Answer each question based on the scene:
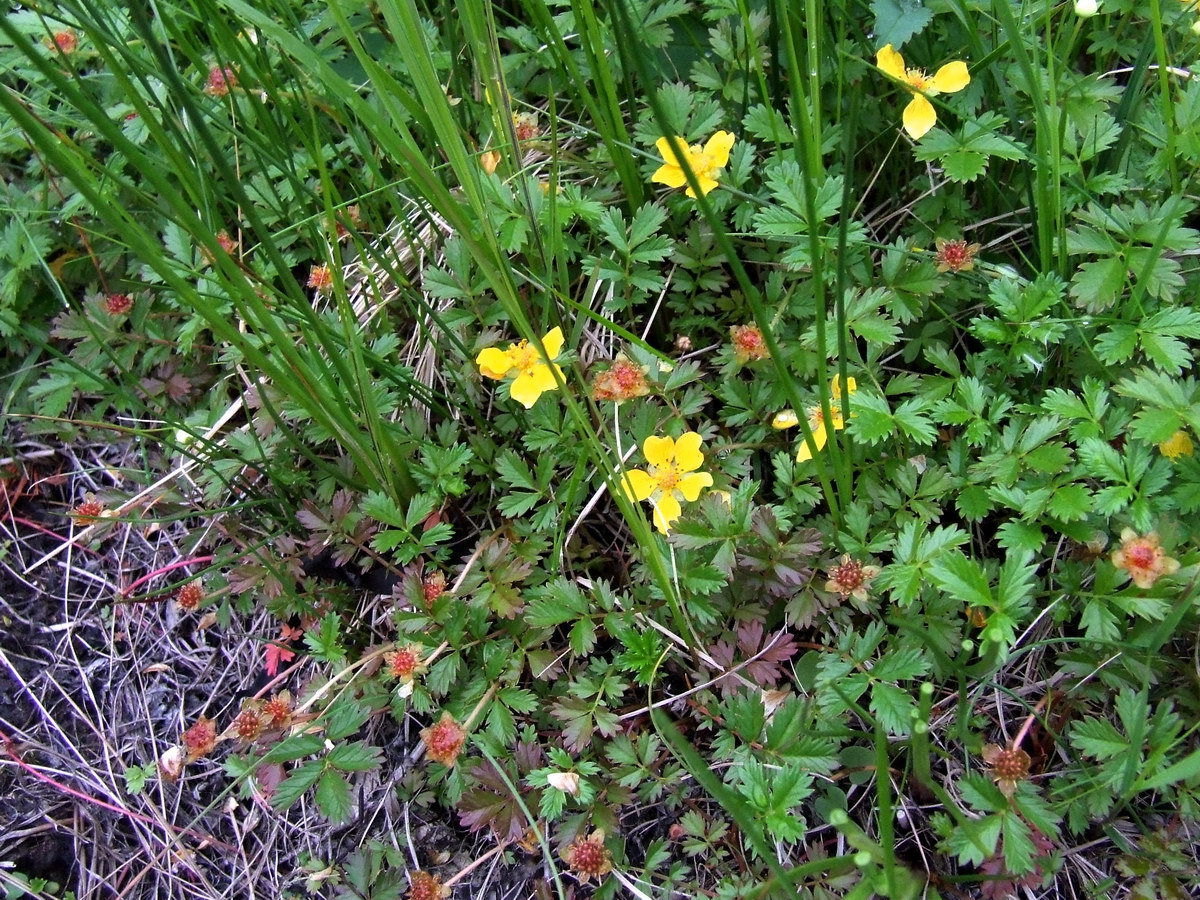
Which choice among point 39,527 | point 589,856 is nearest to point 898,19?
point 589,856

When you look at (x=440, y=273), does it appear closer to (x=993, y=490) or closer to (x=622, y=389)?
(x=622, y=389)

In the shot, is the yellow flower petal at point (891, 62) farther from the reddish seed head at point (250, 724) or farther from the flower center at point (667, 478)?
the reddish seed head at point (250, 724)

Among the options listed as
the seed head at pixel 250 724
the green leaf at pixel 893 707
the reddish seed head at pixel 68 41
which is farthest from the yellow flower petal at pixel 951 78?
the reddish seed head at pixel 68 41

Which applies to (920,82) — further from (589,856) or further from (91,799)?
(91,799)

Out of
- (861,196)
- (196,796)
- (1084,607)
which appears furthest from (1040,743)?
(196,796)

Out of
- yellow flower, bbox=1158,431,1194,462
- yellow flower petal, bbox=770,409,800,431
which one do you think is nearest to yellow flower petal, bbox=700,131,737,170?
yellow flower petal, bbox=770,409,800,431

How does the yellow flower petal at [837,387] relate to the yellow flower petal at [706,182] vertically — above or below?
below
